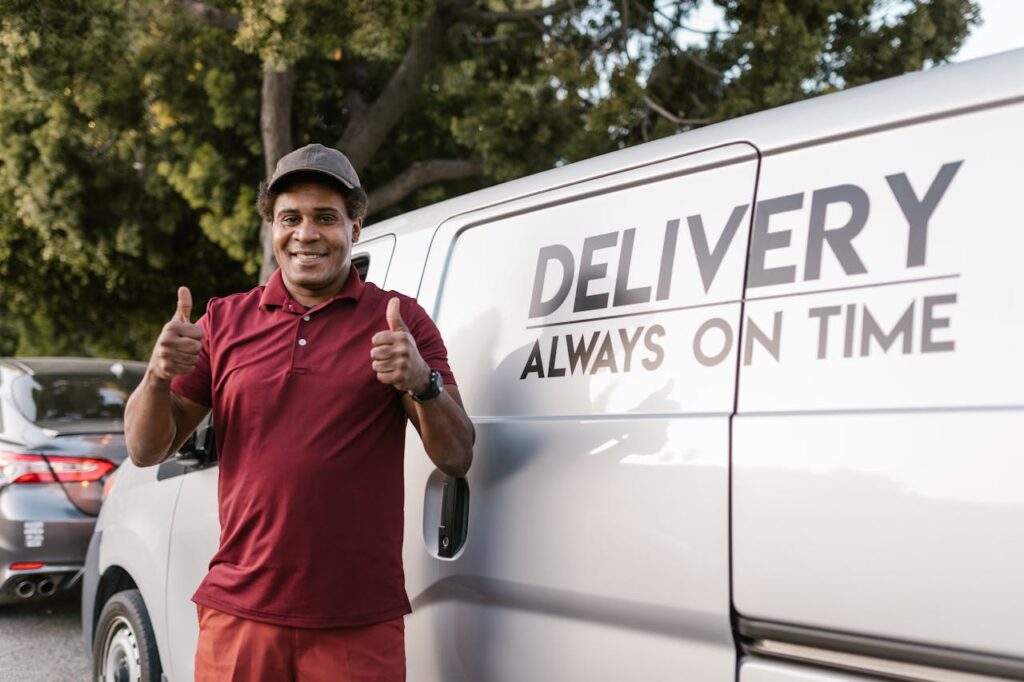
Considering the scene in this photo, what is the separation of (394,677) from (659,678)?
2.08 ft

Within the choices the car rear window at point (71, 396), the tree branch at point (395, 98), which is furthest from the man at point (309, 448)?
the tree branch at point (395, 98)

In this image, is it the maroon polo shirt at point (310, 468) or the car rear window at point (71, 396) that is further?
the car rear window at point (71, 396)

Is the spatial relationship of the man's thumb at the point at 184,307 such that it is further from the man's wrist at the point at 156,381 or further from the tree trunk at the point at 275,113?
the tree trunk at the point at 275,113

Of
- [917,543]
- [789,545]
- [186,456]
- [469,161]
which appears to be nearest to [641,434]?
[789,545]

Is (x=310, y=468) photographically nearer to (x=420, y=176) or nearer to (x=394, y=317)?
(x=394, y=317)

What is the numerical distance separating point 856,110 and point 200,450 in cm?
221

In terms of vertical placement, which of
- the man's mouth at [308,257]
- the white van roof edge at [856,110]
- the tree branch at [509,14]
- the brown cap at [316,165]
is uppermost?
the tree branch at [509,14]

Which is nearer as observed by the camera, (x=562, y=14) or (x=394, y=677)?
(x=394, y=677)

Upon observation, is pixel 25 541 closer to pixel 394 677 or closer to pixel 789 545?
pixel 394 677

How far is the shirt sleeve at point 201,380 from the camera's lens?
95.6 inches

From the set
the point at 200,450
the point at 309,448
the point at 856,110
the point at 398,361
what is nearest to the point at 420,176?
the point at 200,450

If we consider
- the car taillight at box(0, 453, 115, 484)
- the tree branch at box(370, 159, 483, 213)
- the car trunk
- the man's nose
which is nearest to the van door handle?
the man's nose

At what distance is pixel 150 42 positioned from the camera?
11602 mm

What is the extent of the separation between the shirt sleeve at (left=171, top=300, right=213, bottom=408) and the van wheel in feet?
4.90
